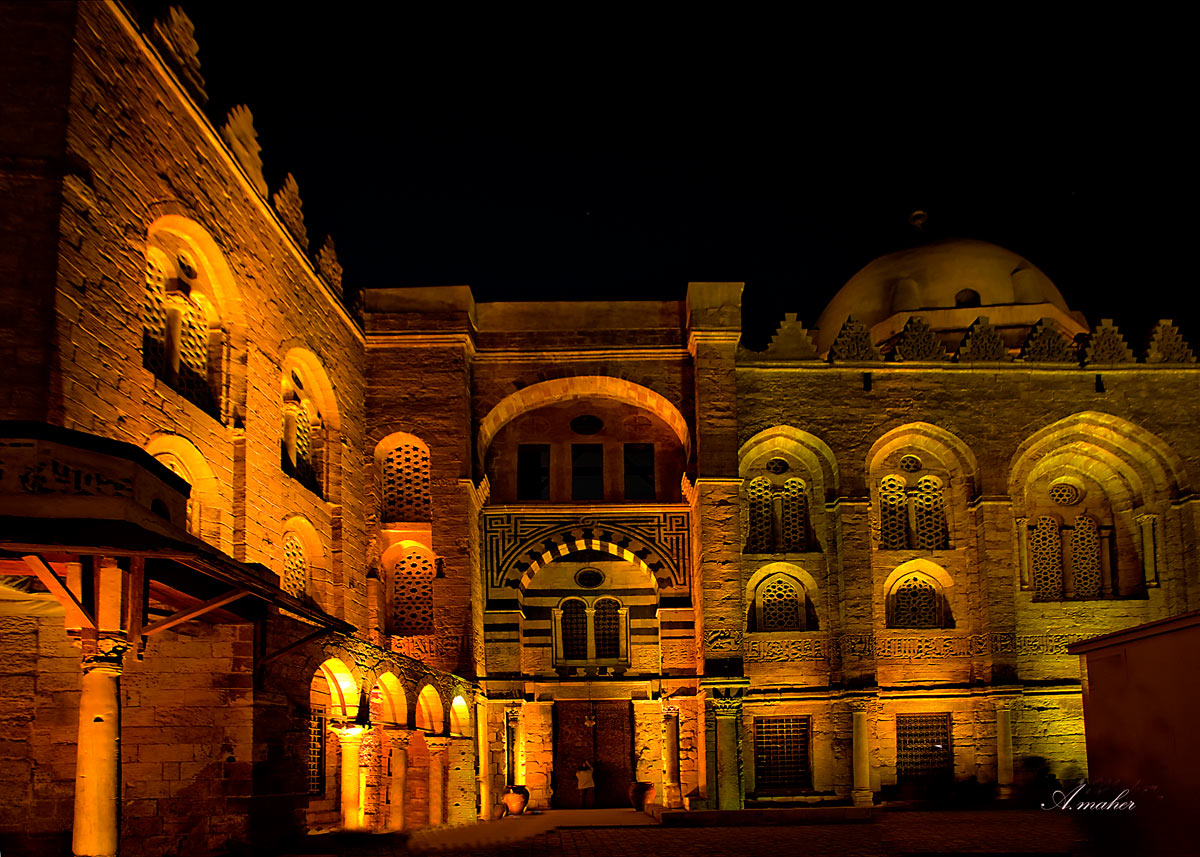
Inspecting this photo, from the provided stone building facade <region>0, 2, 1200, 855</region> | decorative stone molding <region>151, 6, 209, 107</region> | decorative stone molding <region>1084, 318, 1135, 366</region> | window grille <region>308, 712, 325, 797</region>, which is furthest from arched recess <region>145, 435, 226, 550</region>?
decorative stone molding <region>1084, 318, 1135, 366</region>

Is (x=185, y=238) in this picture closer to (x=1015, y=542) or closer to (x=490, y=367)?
(x=490, y=367)

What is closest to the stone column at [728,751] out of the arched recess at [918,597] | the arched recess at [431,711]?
the arched recess at [918,597]

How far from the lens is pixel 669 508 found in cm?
2669

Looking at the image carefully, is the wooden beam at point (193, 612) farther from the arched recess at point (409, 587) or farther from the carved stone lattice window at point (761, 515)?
the carved stone lattice window at point (761, 515)

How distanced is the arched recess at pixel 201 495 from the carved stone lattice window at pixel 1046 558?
1681 cm

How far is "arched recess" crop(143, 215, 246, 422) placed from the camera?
16.1m

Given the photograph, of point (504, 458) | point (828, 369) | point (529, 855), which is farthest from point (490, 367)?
point (529, 855)

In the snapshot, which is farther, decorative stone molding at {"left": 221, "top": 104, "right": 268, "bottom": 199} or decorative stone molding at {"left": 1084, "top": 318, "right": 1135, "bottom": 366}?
decorative stone molding at {"left": 1084, "top": 318, "right": 1135, "bottom": 366}

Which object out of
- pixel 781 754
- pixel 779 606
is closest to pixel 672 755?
pixel 781 754

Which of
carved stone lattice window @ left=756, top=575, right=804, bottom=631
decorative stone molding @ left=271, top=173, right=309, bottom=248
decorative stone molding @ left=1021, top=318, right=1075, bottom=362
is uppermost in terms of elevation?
decorative stone molding @ left=271, top=173, right=309, bottom=248

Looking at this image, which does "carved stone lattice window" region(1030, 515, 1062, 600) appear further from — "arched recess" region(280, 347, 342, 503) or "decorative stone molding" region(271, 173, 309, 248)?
"decorative stone molding" region(271, 173, 309, 248)

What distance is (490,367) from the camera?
1046 inches

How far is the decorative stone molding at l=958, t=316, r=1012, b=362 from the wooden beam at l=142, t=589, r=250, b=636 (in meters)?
19.1

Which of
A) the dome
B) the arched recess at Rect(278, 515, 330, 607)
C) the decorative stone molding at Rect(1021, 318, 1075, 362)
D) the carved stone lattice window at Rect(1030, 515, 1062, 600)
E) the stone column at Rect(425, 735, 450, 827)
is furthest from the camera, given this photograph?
the dome
